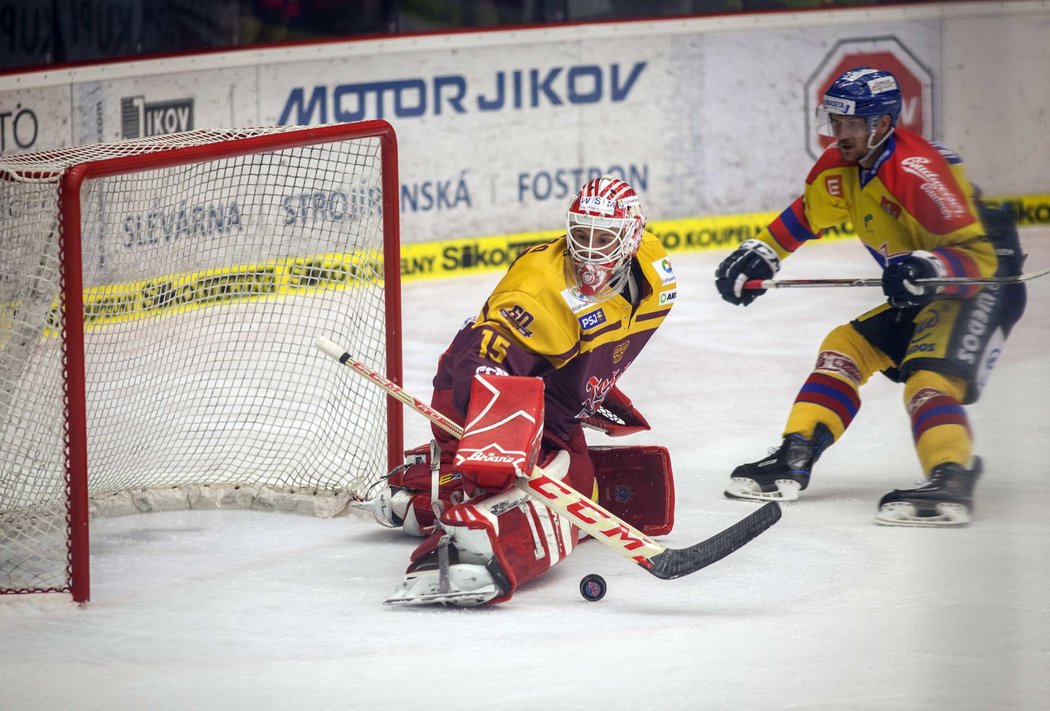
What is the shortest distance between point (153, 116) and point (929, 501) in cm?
396

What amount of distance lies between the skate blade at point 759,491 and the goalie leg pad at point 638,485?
449mm

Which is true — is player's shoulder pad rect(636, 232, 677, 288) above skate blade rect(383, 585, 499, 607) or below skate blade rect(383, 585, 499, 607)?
above

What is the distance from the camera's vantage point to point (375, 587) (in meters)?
2.87

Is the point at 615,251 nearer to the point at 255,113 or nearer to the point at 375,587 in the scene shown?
the point at 375,587

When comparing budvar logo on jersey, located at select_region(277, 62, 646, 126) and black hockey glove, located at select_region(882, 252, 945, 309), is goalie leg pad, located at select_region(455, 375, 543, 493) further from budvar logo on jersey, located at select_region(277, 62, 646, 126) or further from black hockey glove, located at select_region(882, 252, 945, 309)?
budvar logo on jersey, located at select_region(277, 62, 646, 126)

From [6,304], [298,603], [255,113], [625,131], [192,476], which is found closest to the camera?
[298,603]

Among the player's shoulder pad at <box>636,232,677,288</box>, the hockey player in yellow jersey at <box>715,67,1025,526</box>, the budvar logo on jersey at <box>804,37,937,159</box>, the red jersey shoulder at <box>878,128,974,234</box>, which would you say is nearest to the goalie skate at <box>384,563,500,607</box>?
the player's shoulder pad at <box>636,232,677,288</box>

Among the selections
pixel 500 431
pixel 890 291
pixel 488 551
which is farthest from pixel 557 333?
pixel 890 291

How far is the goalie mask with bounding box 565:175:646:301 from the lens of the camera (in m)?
2.79

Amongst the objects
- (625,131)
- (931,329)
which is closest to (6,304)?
(931,329)

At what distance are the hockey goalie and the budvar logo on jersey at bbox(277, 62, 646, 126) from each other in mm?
3387

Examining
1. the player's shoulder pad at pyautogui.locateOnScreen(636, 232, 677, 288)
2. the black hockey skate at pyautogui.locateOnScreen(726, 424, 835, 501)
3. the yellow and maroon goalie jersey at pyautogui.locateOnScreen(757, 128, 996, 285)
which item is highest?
the yellow and maroon goalie jersey at pyautogui.locateOnScreen(757, 128, 996, 285)

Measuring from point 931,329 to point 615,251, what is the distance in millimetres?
983

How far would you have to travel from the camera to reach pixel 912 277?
10.6 ft
